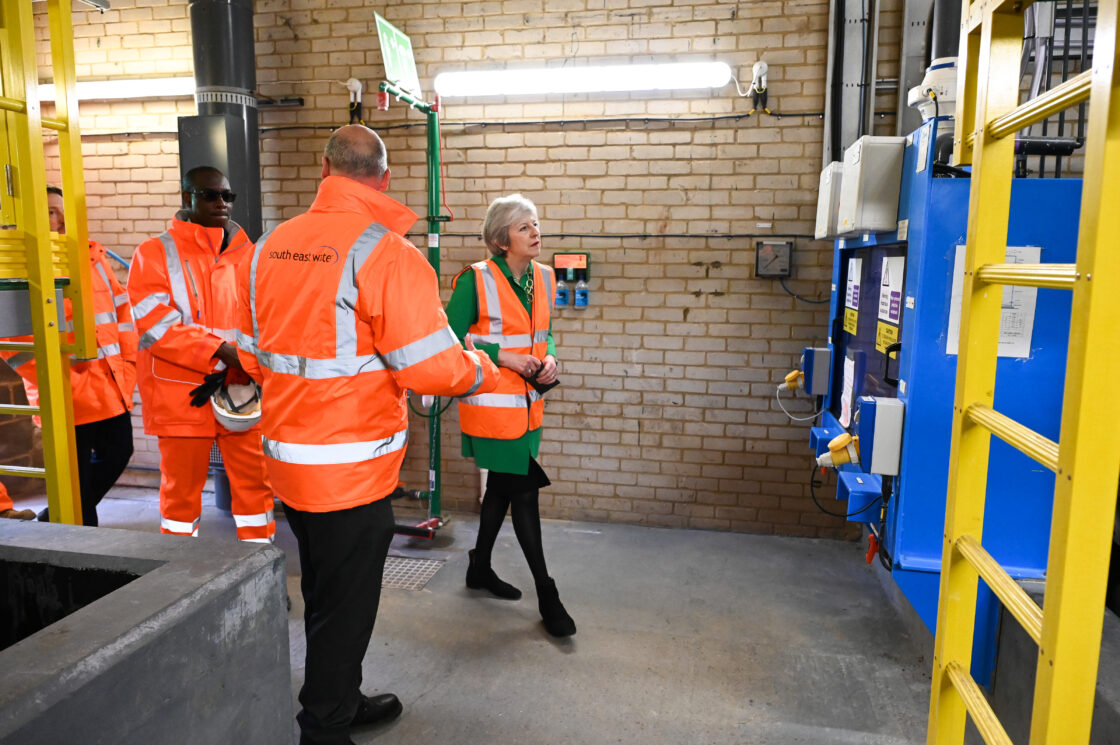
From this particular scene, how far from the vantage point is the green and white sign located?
11.5ft

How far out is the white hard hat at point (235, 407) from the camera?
9.77 ft

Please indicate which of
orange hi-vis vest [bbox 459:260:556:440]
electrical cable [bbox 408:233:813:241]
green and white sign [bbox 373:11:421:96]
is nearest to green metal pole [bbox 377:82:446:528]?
green and white sign [bbox 373:11:421:96]

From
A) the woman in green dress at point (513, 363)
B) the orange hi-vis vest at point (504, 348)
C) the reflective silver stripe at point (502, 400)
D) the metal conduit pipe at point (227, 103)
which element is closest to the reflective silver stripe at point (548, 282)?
the woman in green dress at point (513, 363)

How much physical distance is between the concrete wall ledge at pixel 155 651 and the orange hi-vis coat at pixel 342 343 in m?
0.49

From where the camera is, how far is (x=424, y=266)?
203 centimetres

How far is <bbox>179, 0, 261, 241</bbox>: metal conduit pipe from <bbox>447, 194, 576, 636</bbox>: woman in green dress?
1.91m

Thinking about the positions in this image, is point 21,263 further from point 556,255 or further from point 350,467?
point 556,255

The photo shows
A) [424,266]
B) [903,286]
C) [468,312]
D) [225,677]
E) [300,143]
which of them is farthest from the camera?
[300,143]

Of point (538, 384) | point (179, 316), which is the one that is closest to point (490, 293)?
point (538, 384)

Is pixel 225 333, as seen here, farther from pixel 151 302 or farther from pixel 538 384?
pixel 538 384

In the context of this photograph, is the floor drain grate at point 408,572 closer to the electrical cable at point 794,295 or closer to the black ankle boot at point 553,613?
the black ankle boot at point 553,613

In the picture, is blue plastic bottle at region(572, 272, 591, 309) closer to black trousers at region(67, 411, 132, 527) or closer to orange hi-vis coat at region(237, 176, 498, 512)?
orange hi-vis coat at region(237, 176, 498, 512)

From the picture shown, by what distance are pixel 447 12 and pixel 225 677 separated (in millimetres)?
3968

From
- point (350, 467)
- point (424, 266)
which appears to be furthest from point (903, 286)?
point (350, 467)
